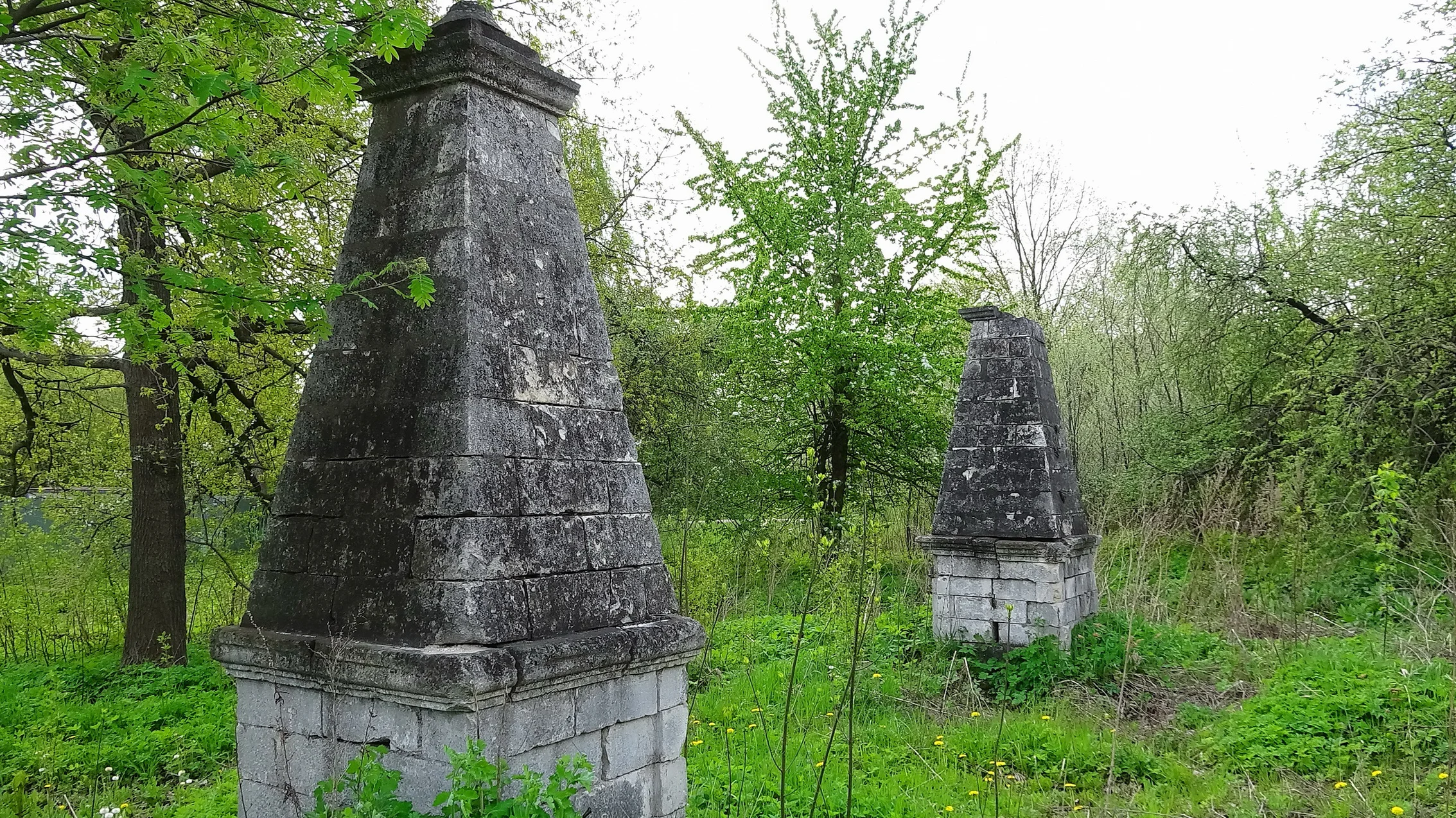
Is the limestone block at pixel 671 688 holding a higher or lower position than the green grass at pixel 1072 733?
higher

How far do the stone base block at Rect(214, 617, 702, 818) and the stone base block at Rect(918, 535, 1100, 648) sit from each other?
5553 millimetres

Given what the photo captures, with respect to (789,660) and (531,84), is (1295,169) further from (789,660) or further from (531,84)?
(531,84)

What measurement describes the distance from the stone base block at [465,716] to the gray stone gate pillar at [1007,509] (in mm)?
5708

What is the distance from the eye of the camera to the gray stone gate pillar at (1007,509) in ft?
29.0

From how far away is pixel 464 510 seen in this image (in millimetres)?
3385

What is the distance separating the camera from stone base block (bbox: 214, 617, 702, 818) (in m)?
3.27

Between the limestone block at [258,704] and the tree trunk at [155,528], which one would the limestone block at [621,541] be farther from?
the tree trunk at [155,528]

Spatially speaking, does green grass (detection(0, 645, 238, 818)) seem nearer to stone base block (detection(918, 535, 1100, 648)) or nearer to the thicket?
the thicket

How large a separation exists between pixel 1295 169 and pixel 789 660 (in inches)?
355

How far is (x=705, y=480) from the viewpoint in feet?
35.3

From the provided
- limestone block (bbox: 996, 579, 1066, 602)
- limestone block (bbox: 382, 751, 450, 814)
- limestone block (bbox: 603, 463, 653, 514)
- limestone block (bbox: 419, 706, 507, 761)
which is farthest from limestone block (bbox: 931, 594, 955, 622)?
limestone block (bbox: 382, 751, 450, 814)

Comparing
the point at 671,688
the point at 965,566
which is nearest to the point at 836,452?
the point at 965,566

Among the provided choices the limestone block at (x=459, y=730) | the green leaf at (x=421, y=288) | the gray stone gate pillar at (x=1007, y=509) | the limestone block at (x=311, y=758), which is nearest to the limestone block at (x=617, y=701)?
the limestone block at (x=459, y=730)

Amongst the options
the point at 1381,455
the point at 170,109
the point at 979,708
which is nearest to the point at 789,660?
the point at 979,708
